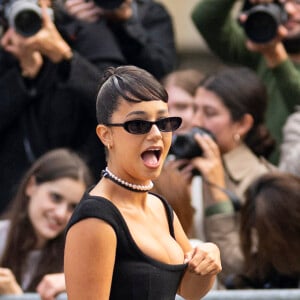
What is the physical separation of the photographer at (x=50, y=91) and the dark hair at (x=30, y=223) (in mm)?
221

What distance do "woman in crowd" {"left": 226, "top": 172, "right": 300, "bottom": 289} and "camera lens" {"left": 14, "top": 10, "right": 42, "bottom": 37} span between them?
1.21m

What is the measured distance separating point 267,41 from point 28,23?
1.09 metres

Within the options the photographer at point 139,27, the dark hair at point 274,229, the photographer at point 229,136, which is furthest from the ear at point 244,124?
the dark hair at point 274,229

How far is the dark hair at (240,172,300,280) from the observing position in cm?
421

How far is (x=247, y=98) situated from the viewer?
495 centimetres

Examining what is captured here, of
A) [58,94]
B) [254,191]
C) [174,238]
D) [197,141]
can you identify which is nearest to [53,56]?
[58,94]

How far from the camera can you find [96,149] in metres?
4.96

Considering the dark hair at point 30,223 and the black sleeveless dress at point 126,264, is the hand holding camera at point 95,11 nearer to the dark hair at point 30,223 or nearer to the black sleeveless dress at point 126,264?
the dark hair at point 30,223

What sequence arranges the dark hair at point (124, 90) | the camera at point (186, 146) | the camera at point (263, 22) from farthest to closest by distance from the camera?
the camera at point (263, 22), the camera at point (186, 146), the dark hair at point (124, 90)

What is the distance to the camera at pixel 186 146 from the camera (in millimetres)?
4684

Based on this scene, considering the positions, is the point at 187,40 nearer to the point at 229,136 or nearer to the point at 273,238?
the point at 229,136

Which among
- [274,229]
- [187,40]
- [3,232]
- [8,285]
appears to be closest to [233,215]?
[274,229]

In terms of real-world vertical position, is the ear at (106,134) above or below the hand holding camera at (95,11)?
above

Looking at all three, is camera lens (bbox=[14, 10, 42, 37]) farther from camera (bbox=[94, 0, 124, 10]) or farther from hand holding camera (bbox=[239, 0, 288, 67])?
hand holding camera (bbox=[239, 0, 288, 67])
